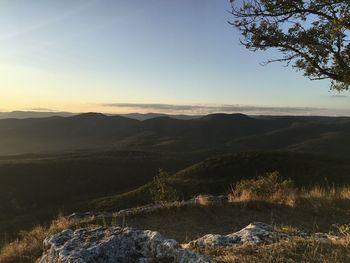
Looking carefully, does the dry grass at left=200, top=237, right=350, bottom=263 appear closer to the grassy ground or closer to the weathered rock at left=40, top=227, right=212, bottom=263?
the weathered rock at left=40, top=227, right=212, bottom=263

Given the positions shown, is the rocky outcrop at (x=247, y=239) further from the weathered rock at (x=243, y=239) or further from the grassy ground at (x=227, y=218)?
the grassy ground at (x=227, y=218)

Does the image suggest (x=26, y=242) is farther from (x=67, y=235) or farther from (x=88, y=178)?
(x=88, y=178)

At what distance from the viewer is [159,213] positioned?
585 inches

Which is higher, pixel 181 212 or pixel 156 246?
pixel 156 246

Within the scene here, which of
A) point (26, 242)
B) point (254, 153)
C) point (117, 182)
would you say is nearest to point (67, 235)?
point (26, 242)

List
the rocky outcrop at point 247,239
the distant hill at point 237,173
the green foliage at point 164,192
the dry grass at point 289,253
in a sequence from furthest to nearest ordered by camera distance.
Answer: the distant hill at point 237,173
the green foliage at point 164,192
the rocky outcrop at point 247,239
the dry grass at point 289,253

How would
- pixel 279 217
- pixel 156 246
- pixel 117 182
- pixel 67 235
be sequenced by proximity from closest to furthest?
pixel 156 246 → pixel 67 235 → pixel 279 217 → pixel 117 182

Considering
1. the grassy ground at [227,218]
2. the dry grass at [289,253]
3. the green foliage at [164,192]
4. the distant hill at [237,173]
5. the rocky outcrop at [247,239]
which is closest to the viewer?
the dry grass at [289,253]

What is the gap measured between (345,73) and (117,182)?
107113 millimetres

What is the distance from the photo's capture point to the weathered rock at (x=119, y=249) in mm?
6219

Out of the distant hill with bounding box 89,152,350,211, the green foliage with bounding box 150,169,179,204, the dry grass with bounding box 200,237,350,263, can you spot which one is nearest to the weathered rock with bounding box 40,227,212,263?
the dry grass with bounding box 200,237,350,263

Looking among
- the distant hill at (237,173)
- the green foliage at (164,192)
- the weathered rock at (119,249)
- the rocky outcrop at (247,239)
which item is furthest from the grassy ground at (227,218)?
the distant hill at (237,173)

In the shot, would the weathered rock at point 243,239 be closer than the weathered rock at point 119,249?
No

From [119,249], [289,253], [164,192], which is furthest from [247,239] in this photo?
[164,192]
